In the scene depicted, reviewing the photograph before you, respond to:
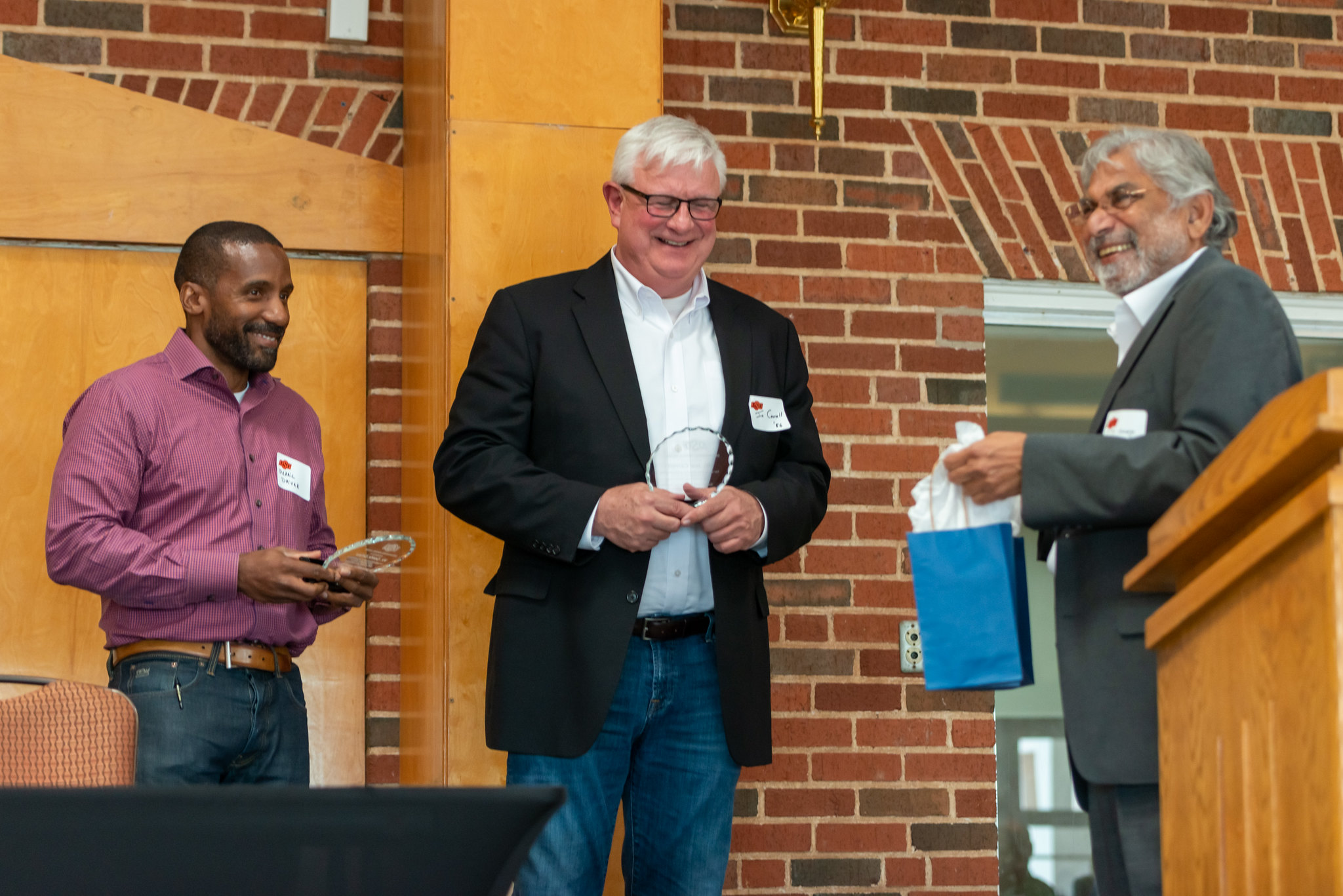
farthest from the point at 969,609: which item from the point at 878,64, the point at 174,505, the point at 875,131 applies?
the point at 878,64

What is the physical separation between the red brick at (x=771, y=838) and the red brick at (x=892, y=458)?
3.34 feet

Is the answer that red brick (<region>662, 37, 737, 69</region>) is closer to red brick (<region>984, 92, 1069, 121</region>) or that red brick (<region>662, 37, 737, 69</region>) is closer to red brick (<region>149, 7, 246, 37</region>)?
red brick (<region>984, 92, 1069, 121</region>)

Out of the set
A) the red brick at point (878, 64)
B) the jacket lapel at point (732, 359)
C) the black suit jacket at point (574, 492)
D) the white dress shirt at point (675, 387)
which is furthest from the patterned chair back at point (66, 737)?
the red brick at point (878, 64)

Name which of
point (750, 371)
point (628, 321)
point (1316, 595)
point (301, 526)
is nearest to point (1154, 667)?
point (1316, 595)

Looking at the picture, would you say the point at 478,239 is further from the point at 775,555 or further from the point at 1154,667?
the point at 1154,667

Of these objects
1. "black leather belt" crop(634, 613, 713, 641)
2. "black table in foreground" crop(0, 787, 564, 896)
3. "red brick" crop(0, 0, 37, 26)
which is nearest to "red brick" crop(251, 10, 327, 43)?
"red brick" crop(0, 0, 37, 26)

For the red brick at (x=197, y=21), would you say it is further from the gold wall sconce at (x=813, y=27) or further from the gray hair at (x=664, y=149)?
the gray hair at (x=664, y=149)

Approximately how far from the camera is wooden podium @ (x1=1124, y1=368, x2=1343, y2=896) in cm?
122

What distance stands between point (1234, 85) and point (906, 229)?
3.80ft

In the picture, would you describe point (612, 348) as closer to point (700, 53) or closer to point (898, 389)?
point (898, 389)

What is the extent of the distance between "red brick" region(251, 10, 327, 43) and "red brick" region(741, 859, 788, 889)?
8.49ft

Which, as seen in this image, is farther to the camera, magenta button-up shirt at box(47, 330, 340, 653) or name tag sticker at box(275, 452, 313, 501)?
name tag sticker at box(275, 452, 313, 501)

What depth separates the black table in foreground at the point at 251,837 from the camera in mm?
819

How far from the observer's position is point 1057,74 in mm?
4137
